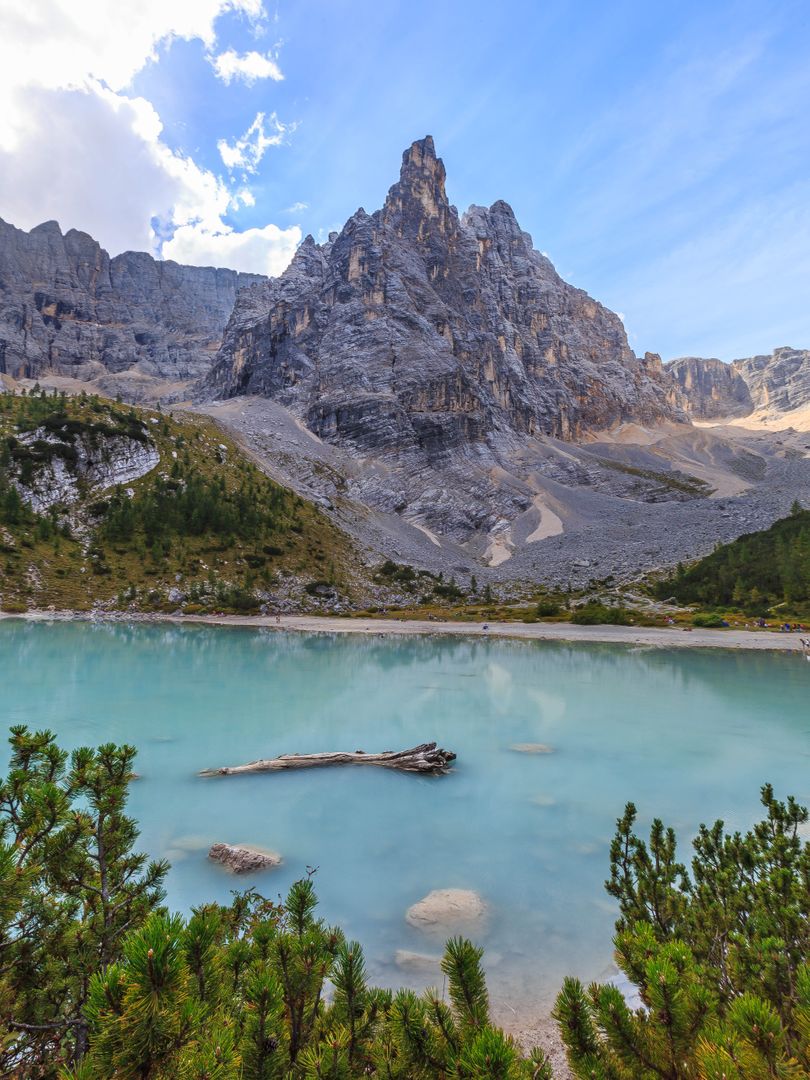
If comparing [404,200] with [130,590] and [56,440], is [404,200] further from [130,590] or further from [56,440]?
[130,590]

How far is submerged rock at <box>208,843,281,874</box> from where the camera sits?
969 centimetres

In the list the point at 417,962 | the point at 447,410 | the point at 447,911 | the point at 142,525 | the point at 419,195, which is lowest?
the point at 447,911

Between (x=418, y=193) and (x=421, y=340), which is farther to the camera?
(x=418, y=193)

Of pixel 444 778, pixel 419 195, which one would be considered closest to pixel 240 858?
pixel 444 778

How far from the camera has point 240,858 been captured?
32.2ft

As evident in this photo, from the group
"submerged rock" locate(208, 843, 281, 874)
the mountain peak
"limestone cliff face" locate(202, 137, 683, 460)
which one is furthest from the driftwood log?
the mountain peak

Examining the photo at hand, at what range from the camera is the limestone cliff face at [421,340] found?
126688 mm

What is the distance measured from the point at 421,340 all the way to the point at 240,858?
5475 inches

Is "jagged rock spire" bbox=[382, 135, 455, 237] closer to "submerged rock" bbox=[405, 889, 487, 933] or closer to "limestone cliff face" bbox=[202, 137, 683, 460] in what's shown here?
"limestone cliff face" bbox=[202, 137, 683, 460]

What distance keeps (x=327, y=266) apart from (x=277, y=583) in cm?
11124

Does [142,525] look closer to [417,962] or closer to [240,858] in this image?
[240,858]

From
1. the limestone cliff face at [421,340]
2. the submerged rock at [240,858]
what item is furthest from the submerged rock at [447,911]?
the limestone cliff face at [421,340]

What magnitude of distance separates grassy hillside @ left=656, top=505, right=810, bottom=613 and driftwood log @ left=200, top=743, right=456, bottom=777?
54522 millimetres

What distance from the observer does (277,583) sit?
238ft
